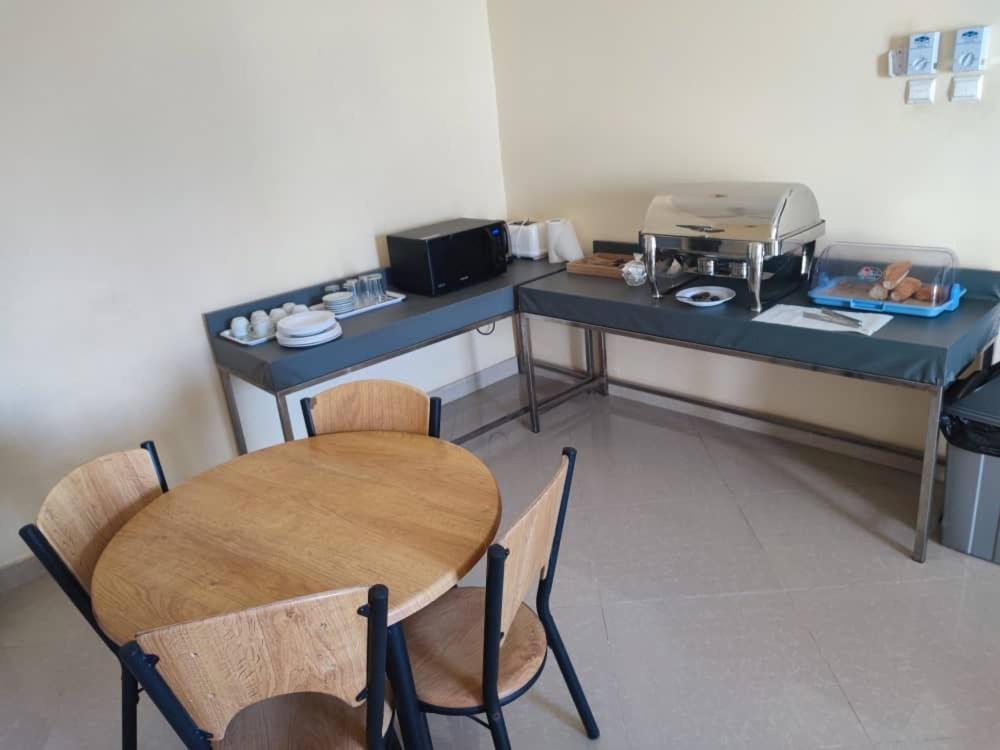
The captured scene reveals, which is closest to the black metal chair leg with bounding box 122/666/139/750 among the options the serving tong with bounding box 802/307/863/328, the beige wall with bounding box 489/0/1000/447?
the serving tong with bounding box 802/307/863/328

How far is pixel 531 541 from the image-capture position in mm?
1242

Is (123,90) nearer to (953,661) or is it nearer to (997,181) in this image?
(997,181)

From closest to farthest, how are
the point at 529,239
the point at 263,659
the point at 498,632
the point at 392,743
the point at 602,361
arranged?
1. the point at 263,659
2. the point at 498,632
3. the point at 392,743
4. the point at 529,239
5. the point at 602,361

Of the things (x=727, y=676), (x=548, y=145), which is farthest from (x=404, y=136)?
(x=727, y=676)

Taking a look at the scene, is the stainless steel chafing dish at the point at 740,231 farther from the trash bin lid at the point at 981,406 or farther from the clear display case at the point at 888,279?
the trash bin lid at the point at 981,406

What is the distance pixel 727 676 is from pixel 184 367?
215 cm

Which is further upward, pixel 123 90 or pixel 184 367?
pixel 123 90

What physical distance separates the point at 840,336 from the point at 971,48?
3.04 feet

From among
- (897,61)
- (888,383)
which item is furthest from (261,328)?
(897,61)

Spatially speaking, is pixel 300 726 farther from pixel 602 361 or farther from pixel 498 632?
pixel 602 361

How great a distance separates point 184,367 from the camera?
2668 millimetres

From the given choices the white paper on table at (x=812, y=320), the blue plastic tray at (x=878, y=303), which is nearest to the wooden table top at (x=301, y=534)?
the white paper on table at (x=812, y=320)

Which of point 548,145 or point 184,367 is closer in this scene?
point 184,367

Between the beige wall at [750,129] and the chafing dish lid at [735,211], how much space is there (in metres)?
0.25
